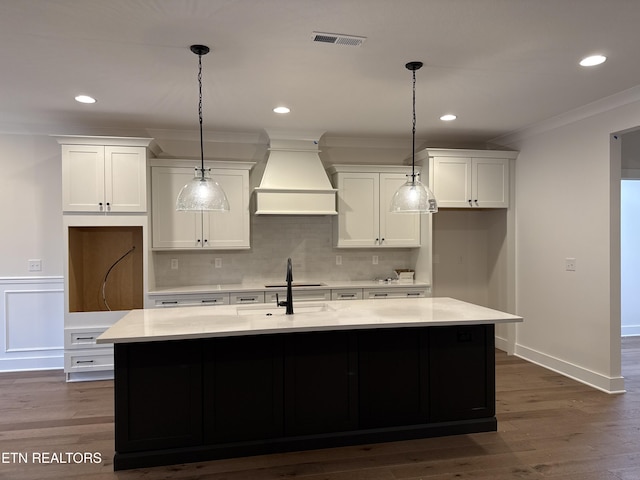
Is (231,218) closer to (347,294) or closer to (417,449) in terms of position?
(347,294)

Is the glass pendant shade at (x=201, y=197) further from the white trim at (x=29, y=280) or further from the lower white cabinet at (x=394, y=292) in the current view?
the white trim at (x=29, y=280)

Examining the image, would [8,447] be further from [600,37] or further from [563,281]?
[563,281]

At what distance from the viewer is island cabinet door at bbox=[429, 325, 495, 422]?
10.0 feet

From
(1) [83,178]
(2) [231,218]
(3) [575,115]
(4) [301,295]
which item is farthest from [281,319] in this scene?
(3) [575,115]

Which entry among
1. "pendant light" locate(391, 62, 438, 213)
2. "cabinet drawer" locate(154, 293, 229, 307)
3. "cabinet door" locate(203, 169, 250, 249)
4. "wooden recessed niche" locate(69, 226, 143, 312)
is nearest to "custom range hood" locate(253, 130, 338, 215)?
"cabinet door" locate(203, 169, 250, 249)

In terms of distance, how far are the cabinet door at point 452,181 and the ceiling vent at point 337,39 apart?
101 inches

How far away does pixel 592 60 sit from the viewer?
3.01 m

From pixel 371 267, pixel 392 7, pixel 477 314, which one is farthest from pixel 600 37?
pixel 371 267

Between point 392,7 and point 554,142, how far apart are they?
10.1ft

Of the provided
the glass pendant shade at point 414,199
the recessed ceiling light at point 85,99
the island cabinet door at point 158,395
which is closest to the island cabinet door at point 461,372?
the glass pendant shade at point 414,199

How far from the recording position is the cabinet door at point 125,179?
14.3 feet

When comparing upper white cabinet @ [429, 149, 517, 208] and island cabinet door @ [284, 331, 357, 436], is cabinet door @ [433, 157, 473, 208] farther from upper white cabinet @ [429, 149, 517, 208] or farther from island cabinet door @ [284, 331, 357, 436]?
island cabinet door @ [284, 331, 357, 436]

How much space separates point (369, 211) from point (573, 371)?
262cm

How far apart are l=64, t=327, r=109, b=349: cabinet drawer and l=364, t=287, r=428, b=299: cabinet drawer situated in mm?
2766
